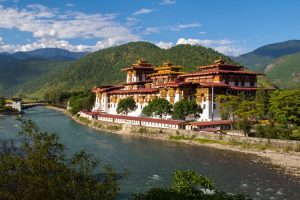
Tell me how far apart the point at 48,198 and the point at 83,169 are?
2.17 m

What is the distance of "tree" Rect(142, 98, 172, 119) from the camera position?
252 ft

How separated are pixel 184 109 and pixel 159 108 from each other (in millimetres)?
5858

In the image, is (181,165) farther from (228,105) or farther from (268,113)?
(228,105)

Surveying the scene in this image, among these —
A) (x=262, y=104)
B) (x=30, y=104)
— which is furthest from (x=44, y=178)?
(x=30, y=104)

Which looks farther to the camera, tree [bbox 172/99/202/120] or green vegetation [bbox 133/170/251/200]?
tree [bbox 172/99/202/120]

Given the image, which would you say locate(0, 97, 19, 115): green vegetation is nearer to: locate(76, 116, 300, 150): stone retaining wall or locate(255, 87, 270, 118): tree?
locate(76, 116, 300, 150): stone retaining wall

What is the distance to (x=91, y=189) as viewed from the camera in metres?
14.2

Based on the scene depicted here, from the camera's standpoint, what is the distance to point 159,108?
77.2 m

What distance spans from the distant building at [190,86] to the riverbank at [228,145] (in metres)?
10.6

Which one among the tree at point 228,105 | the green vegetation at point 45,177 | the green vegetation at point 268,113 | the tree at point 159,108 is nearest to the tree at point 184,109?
the tree at point 159,108

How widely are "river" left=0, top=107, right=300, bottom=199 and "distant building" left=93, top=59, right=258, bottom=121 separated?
52.3 ft

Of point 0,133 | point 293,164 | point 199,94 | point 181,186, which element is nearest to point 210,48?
point 199,94

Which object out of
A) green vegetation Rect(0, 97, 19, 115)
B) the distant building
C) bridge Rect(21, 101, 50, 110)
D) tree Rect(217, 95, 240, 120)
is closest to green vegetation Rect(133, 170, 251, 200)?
tree Rect(217, 95, 240, 120)

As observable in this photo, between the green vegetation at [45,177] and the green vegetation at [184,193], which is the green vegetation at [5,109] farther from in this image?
the green vegetation at [45,177]
